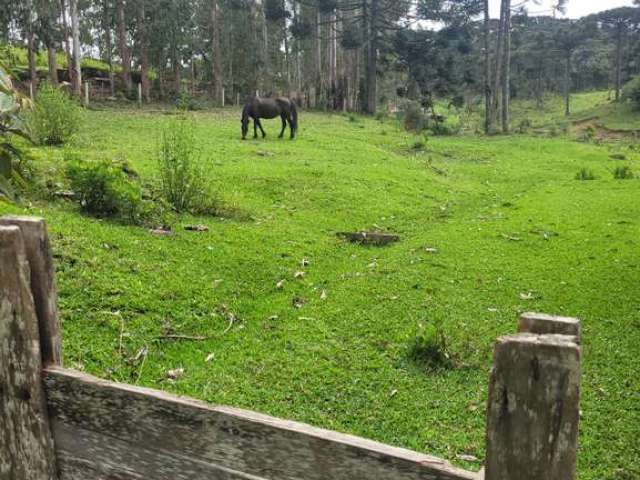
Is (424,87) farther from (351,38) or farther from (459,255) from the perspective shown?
(459,255)

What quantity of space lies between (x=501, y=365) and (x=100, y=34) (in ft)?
155

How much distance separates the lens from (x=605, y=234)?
7.51m

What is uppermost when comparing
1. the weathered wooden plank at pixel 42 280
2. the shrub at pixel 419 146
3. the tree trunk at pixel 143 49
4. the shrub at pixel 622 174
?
the tree trunk at pixel 143 49

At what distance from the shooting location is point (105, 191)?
21.4 ft

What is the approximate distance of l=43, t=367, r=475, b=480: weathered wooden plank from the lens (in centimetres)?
139

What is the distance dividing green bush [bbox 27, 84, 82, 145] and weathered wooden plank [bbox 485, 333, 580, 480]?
36.1 feet

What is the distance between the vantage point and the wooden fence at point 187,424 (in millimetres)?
1202

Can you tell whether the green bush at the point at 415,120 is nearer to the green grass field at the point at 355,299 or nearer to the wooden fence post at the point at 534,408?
the green grass field at the point at 355,299

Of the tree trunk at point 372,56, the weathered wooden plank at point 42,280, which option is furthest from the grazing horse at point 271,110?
the tree trunk at point 372,56

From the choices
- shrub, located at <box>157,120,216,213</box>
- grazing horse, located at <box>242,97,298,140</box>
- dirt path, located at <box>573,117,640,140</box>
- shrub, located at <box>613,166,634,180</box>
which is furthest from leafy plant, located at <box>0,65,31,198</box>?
dirt path, located at <box>573,117,640,140</box>

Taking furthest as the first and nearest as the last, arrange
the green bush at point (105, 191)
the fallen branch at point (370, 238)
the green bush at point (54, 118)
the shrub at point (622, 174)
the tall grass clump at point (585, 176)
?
the tall grass clump at point (585, 176), the shrub at point (622, 174), the green bush at point (54, 118), the fallen branch at point (370, 238), the green bush at point (105, 191)

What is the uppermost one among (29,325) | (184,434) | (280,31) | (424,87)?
(280,31)

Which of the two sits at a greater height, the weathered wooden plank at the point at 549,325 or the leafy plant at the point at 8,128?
the leafy plant at the point at 8,128

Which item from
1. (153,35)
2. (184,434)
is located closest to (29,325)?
(184,434)
